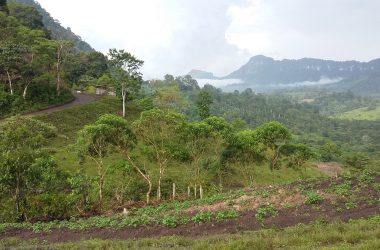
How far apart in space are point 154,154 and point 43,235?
11.5 meters

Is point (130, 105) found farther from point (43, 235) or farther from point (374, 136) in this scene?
point (374, 136)

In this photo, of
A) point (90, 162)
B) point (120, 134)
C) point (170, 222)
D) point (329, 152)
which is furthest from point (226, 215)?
point (329, 152)

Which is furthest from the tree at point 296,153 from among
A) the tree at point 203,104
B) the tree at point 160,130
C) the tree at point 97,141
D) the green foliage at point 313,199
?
the tree at point 203,104

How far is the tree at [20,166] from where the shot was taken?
71.2 ft

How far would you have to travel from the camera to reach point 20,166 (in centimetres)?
2208

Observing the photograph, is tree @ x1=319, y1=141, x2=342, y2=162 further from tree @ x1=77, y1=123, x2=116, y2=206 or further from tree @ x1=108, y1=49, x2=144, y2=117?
tree @ x1=77, y1=123, x2=116, y2=206

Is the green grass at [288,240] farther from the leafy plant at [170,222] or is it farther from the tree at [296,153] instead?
the tree at [296,153]

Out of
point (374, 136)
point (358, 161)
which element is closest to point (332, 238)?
point (358, 161)

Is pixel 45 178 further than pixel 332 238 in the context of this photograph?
Yes

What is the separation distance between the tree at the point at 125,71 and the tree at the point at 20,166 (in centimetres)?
3509

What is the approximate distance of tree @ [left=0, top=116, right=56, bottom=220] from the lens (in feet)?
71.2

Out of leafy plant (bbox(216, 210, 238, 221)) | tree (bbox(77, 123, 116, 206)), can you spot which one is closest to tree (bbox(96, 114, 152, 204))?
tree (bbox(77, 123, 116, 206))

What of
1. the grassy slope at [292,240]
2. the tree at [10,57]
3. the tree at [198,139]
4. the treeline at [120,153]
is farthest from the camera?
the tree at [10,57]

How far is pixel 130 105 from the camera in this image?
217 ft
